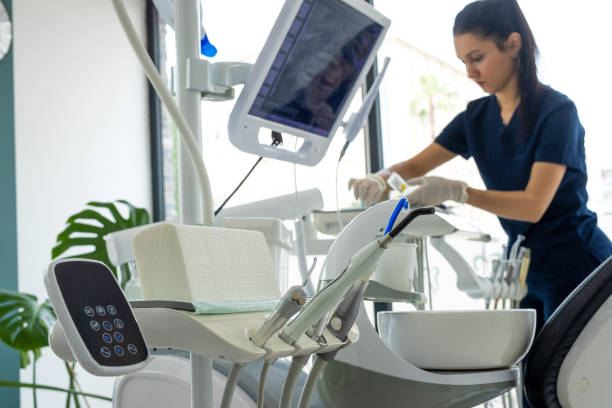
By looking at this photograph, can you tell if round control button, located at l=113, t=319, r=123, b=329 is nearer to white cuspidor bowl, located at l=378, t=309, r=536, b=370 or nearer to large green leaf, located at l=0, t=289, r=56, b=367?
white cuspidor bowl, located at l=378, t=309, r=536, b=370

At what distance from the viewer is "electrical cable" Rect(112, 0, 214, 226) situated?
625 millimetres

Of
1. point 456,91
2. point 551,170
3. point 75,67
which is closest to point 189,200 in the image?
point 551,170

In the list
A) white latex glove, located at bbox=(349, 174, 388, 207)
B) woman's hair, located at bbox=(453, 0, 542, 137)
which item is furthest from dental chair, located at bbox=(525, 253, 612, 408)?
woman's hair, located at bbox=(453, 0, 542, 137)

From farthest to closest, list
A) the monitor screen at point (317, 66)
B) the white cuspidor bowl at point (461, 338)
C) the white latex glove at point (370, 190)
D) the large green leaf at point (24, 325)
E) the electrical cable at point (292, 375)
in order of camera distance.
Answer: the large green leaf at point (24, 325) < the white latex glove at point (370, 190) < the monitor screen at point (317, 66) < the white cuspidor bowl at point (461, 338) < the electrical cable at point (292, 375)

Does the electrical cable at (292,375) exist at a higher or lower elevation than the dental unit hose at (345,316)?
lower

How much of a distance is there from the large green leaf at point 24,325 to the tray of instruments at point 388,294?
5.45 feet

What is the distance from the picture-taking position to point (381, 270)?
0.82 m

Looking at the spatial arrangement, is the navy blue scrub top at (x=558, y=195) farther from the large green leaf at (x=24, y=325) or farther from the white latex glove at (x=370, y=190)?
the large green leaf at (x=24, y=325)

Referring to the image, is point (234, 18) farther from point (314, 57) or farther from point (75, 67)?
point (314, 57)

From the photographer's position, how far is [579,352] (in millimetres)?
710

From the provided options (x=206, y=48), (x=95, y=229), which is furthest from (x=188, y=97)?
(x=95, y=229)

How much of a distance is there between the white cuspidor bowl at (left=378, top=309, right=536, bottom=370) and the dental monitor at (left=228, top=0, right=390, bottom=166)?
1.01 feet

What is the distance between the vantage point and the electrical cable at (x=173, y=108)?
625 mm

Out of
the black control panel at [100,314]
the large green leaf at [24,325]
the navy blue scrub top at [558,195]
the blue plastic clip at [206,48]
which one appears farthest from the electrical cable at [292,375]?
the large green leaf at [24,325]
